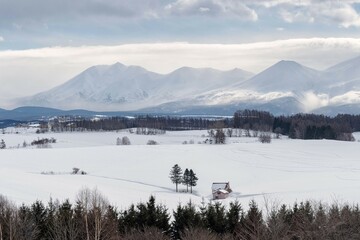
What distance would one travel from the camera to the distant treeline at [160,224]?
31.9m

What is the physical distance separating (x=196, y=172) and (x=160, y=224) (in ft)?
198

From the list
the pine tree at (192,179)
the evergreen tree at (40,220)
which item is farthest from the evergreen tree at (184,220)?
the pine tree at (192,179)

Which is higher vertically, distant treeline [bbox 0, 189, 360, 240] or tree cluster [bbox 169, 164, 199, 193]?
distant treeline [bbox 0, 189, 360, 240]

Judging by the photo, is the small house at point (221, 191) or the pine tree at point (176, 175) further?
the pine tree at point (176, 175)

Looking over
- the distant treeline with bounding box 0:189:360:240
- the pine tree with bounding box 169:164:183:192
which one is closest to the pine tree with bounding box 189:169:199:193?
the pine tree with bounding box 169:164:183:192

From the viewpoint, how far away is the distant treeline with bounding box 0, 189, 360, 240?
31.9 meters

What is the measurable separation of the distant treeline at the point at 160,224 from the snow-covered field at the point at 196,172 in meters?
16.3

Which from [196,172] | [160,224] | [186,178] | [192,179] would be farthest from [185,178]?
[160,224]

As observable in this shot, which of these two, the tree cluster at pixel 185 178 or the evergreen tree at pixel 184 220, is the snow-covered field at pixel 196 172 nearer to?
the tree cluster at pixel 185 178

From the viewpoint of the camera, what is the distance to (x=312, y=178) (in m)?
86.8

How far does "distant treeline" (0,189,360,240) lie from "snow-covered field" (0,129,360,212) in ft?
53.3

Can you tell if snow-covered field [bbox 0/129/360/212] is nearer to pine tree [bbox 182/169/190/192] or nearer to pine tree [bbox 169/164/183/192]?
pine tree [bbox 182/169/190/192]

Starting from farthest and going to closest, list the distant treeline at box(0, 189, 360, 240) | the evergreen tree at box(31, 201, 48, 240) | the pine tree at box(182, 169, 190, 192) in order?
the pine tree at box(182, 169, 190, 192), the evergreen tree at box(31, 201, 48, 240), the distant treeline at box(0, 189, 360, 240)

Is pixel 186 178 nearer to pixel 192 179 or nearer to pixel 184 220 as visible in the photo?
pixel 192 179
